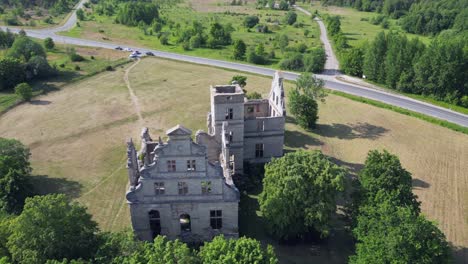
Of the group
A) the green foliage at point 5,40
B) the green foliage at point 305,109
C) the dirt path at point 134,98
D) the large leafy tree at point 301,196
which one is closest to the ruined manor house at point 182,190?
the large leafy tree at point 301,196

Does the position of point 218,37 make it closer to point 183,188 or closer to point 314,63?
point 314,63

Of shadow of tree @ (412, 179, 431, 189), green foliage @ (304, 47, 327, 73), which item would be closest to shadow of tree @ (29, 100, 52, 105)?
green foliage @ (304, 47, 327, 73)

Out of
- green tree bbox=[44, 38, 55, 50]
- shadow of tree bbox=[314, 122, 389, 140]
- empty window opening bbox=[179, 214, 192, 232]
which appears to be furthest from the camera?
green tree bbox=[44, 38, 55, 50]

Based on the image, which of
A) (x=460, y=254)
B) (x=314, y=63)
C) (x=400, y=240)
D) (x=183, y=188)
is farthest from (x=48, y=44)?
(x=460, y=254)

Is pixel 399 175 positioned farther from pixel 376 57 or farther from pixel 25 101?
pixel 25 101

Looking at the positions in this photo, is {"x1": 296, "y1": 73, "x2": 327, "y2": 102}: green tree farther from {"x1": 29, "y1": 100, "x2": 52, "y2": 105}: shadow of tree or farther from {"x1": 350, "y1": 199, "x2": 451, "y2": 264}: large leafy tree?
{"x1": 29, "y1": 100, "x2": 52, "y2": 105}: shadow of tree

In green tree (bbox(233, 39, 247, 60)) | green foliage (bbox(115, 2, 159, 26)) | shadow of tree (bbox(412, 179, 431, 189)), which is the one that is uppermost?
green foliage (bbox(115, 2, 159, 26))
